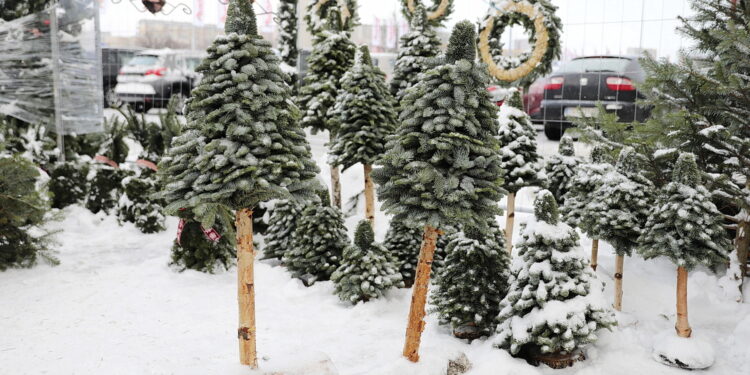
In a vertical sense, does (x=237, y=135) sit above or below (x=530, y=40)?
below

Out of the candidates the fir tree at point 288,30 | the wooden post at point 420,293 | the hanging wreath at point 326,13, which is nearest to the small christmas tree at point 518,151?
the wooden post at point 420,293

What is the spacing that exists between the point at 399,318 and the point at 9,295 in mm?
3888

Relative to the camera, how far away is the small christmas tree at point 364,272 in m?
5.67

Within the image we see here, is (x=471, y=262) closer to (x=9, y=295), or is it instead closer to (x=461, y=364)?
(x=461, y=364)

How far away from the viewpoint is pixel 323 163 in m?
9.12

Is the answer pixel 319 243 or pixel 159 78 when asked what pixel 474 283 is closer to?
pixel 319 243

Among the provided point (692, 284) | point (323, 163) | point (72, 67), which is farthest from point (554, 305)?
point (72, 67)

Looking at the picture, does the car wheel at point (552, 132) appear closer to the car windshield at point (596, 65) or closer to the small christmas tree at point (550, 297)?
the car windshield at point (596, 65)

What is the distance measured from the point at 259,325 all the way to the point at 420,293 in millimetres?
1805

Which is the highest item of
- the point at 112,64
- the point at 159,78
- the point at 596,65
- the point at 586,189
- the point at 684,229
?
the point at 112,64

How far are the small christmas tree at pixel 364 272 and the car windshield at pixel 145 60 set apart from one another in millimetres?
8530

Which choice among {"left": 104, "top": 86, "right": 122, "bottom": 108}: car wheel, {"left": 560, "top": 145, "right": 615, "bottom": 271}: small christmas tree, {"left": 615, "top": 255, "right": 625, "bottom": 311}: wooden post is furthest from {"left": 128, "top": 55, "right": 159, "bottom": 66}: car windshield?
{"left": 615, "top": 255, "right": 625, "bottom": 311}: wooden post

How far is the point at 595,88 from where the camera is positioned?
7.46m

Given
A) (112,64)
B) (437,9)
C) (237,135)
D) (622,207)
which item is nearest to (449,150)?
(237,135)
